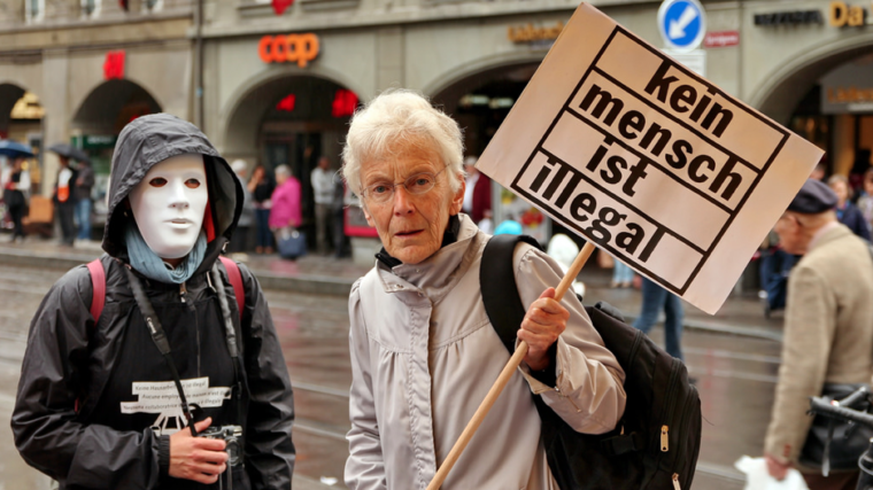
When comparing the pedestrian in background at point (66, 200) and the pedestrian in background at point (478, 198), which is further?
the pedestrian in background at point (66, 200)

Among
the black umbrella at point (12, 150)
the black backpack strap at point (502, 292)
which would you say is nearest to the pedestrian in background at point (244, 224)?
the black umbrella at point (12, 150)

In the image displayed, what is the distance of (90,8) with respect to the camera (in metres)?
26.7

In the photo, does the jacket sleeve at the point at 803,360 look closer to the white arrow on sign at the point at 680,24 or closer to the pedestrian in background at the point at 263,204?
the white arrow on sign at the point at 680,24

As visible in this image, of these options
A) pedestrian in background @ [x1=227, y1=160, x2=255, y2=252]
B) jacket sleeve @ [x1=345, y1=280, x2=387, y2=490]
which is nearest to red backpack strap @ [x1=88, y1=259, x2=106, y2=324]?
jacket sleeve @ [x1=345, y1=280, x2=387, y2=490]

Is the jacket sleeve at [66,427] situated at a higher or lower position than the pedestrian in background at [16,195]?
higher

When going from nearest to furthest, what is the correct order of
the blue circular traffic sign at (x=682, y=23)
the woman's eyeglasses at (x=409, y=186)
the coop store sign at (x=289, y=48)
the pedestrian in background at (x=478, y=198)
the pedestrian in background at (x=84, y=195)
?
the woman's eyeglasses at (x=409, y=186) < the blue circular traffic sign at (x=682, y=23) < the pedestrian in background at (x=478, y=198) < the coop store sign at (x=289, y=48) < the pedestrian in background at (x=84, y=195)

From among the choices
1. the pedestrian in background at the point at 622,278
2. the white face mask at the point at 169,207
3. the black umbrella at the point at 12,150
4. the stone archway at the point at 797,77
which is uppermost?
the stone archway at the point at 797,77

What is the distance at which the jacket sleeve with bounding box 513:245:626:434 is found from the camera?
226 centimetres

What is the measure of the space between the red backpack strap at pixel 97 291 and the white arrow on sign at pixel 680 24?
947 cm

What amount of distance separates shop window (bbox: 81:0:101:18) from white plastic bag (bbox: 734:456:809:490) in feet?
83.4

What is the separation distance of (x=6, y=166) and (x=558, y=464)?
1069 inches

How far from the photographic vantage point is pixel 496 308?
2395 millimetres

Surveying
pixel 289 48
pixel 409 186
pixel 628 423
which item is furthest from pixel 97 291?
pixel 289 48

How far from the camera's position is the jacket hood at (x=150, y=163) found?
9.29 feet
